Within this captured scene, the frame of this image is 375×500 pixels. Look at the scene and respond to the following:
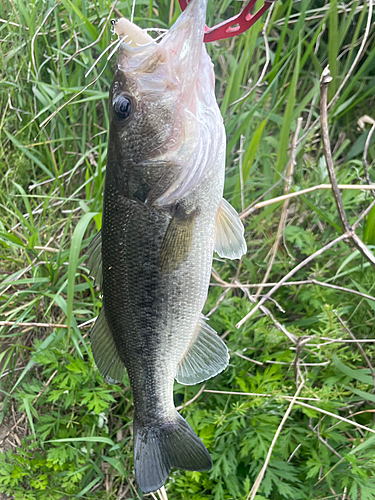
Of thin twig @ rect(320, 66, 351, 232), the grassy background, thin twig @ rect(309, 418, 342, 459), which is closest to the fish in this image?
thin twig @ rect(320, 66, 351, 232)

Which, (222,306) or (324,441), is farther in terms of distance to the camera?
(222,306)

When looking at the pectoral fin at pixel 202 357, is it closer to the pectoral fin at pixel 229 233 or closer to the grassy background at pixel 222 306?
the pectoral fin at pixel 229 233

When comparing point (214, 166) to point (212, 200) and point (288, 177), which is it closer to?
point (212, 200)

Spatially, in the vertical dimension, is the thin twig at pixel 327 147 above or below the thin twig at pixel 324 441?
above

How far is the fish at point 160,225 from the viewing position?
1164 millimetres

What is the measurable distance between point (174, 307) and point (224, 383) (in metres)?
1.12

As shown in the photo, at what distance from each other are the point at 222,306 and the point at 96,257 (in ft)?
3.45

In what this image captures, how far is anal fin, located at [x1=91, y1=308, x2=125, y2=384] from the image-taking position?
1.36 meters

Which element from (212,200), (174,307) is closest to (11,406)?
(174,307)

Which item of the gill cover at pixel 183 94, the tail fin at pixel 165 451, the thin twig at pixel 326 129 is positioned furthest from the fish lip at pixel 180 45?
the tail fin at pixel 165 451

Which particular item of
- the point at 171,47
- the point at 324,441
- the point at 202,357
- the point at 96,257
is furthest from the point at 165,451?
the point at 171,47

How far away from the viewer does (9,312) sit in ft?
7.82

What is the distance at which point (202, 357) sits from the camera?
137cm

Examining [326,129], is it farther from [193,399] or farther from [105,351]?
[193,399]
